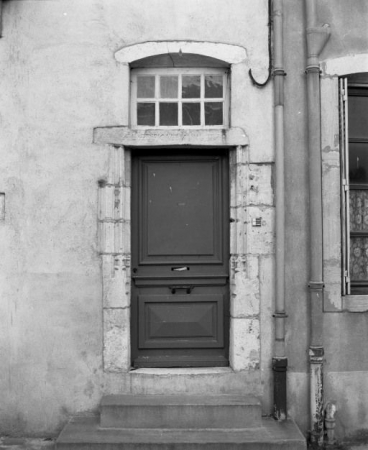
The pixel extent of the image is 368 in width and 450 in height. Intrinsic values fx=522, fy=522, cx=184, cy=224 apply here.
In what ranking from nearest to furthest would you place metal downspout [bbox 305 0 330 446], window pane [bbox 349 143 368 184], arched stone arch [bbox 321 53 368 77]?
metal downspout [bbox 305 0 330 446] → arched stone arch [bbox 321 53 368 77] → window pane [bbox 349 143 368 184]

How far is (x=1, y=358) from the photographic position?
4980 mm

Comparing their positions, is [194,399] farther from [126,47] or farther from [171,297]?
[126,47]

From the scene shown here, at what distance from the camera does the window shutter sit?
511cm

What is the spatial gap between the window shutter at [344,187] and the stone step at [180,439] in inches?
58.9

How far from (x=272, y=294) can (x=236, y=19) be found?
2.68 meters

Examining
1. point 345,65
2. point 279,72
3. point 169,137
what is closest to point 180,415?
point 169,137

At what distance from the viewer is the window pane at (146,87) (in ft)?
17.3

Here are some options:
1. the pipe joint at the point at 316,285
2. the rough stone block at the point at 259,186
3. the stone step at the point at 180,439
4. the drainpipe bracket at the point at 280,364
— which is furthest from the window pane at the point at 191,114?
the stone step at the point at 180,439

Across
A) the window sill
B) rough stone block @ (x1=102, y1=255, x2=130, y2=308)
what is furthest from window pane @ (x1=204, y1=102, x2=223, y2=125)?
the window sill

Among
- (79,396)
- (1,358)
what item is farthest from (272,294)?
(1,358)

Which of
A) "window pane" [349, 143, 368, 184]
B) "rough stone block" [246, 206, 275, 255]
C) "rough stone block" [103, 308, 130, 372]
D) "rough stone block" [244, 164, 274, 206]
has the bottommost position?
"rough stone block" [103, 308, 130, 372]

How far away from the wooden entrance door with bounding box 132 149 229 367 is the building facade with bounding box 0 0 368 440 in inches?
4.7

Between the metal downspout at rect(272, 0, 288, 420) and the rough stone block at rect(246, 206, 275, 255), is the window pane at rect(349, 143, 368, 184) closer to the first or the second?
the metal downspout at rect(272, 0, 288, 420)

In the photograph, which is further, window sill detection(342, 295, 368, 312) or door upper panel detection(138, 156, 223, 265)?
door upper panel detection(138, 156, 223, 265)
